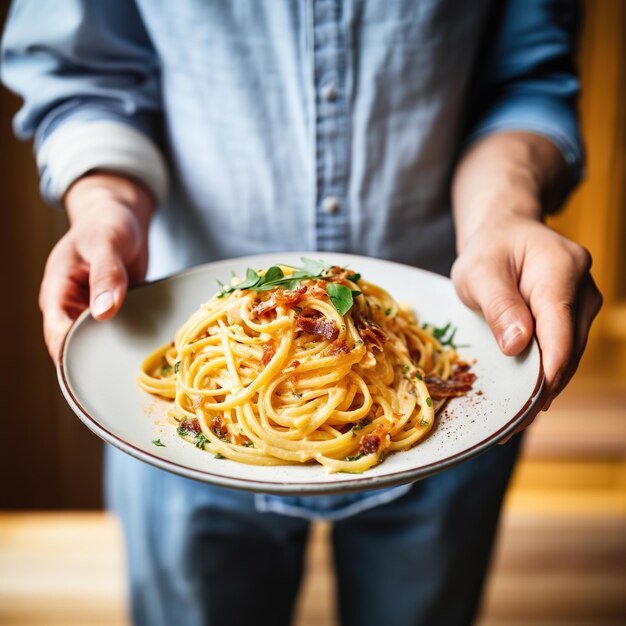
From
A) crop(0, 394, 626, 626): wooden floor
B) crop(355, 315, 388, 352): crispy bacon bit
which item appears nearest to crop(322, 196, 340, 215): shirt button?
crop(355, 315, 388, 352): crispy bacon bit

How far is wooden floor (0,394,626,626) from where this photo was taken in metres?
2.91

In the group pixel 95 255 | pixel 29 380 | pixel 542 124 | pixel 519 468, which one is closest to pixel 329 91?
pixel 542 124

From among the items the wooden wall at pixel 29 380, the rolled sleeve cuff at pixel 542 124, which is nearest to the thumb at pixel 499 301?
the rolled sleeve cuff at pixel 542 124

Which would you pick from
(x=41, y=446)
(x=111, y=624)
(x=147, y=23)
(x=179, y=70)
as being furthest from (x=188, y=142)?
(x=41, y=446)

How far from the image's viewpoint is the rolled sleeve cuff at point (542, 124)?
1.83 meters

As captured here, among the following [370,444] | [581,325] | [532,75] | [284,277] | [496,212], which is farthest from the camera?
[532,75]

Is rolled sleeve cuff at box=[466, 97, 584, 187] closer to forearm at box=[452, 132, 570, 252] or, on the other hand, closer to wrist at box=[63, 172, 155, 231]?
forearm at box=[452, 132, 570, 252]

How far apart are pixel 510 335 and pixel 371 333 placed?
0.82ft

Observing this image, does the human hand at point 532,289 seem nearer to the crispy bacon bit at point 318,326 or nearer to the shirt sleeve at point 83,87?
the crispy bacon bit at point 318,326

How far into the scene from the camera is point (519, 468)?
12.3 ft

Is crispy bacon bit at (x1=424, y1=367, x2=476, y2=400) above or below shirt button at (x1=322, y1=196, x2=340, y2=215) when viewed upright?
below

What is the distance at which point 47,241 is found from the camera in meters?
3.30

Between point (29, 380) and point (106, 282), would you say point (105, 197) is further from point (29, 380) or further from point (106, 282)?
point (29, 380)

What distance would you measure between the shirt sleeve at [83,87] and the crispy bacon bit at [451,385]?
86 centimetres
